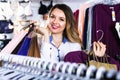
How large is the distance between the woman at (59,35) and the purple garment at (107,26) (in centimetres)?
37

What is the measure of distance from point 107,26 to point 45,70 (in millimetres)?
1127

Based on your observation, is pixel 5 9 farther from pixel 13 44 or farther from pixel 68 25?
pixel 13 44

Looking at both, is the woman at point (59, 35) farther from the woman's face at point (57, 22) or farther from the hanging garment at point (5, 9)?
the hanging garment at point (5, 9)

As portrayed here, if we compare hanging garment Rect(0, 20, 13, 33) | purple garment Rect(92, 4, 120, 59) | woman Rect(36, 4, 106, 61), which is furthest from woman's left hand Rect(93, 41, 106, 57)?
hanging garment Rect(0, 20, 13, 33)

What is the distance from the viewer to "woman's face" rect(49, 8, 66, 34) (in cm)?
138

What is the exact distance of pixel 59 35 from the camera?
138cm

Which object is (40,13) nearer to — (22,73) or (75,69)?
(22,73)

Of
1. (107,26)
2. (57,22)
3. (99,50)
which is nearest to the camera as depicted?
(99,50)

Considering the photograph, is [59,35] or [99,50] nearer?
[99,50]

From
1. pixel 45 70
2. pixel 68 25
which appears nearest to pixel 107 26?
pixel 68 25

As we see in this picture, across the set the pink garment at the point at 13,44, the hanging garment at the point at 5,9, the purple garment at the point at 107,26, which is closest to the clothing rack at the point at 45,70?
the pink garment at the point at 13,44

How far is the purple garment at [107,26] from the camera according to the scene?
1725mm

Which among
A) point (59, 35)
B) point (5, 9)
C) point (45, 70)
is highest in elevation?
point (5, 9)

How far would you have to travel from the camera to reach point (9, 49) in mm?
1112
